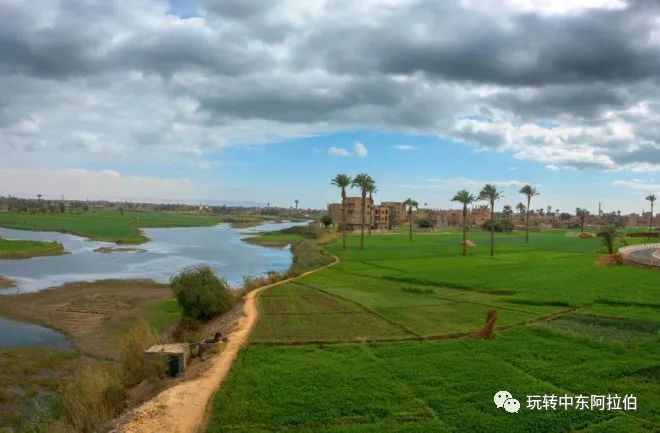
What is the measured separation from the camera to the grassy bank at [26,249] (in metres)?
76.0

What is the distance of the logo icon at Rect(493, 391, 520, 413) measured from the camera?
15492mm

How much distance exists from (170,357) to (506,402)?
41.6 ft

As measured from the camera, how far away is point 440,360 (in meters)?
20.0

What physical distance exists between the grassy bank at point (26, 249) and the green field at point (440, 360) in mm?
56350

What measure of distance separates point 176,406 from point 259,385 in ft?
9.06

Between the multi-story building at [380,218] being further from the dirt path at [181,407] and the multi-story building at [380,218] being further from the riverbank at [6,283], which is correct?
the dirt path at [181,407]

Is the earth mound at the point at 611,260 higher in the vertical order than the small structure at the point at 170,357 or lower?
higher

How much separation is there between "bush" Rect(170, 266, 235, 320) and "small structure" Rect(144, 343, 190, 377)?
35.2 feet

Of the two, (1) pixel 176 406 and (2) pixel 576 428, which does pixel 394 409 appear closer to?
(2) pixel 576 428

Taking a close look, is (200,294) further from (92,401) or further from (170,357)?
(92,401)

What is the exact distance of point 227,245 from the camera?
104 meters

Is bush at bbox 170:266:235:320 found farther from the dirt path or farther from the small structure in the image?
the dirt path

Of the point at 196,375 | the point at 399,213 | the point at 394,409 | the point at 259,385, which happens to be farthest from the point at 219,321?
the point at 399,213

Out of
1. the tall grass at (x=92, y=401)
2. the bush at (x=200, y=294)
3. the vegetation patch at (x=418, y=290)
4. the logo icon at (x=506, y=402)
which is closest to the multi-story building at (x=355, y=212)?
the vegetation patch at (x=418, y=290)
